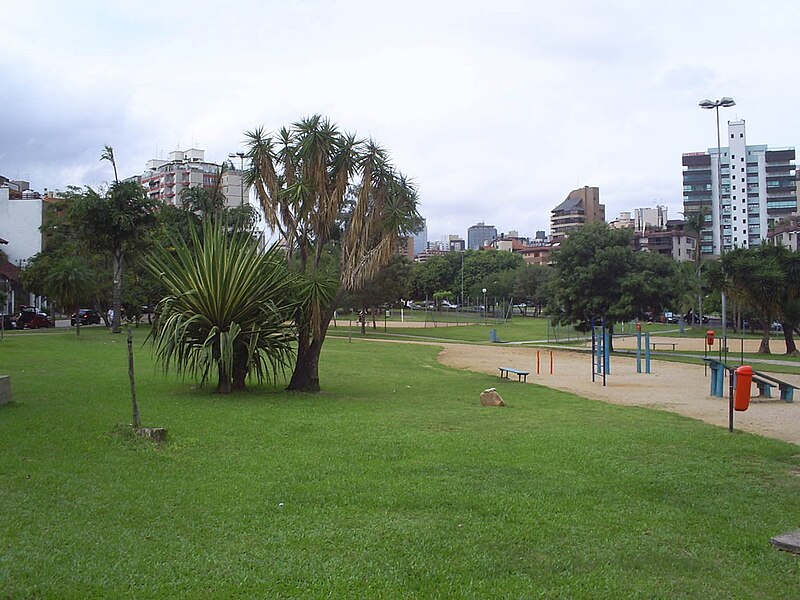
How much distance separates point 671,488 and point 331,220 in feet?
39.2

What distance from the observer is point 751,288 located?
39875 mm

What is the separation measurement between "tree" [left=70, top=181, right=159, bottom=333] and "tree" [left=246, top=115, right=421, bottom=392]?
24902 millimetres

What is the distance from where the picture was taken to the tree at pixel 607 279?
41.4 metres

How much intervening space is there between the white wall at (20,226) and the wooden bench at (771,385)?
252 ft

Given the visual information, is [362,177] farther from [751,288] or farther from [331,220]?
[751,288]

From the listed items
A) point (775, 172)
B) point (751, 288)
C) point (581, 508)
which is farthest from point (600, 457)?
point (775, 172)

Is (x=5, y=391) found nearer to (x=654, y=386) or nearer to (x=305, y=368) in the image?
(x=305, y=368)

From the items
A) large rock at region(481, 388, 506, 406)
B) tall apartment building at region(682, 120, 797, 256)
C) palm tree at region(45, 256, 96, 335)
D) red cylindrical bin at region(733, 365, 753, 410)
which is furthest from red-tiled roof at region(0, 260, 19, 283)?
tall apartment building at region(682, 120, 797, 256)

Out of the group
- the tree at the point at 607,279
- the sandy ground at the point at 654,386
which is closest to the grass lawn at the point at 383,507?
the sandy ground at the point at 654,386

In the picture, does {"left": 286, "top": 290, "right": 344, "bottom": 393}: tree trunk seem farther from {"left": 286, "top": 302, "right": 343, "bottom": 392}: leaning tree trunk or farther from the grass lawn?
the grass lawn

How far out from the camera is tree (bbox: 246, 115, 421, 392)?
58.6 ft

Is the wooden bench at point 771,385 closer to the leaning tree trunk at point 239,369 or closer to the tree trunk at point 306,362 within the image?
the tree trunk at point 306,362

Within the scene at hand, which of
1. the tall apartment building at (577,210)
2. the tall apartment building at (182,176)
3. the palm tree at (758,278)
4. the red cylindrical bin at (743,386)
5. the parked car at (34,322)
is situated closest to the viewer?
the red cylindrical bin at (743,386)

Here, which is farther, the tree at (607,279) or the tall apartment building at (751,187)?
the tall apartment building at (751,187)
